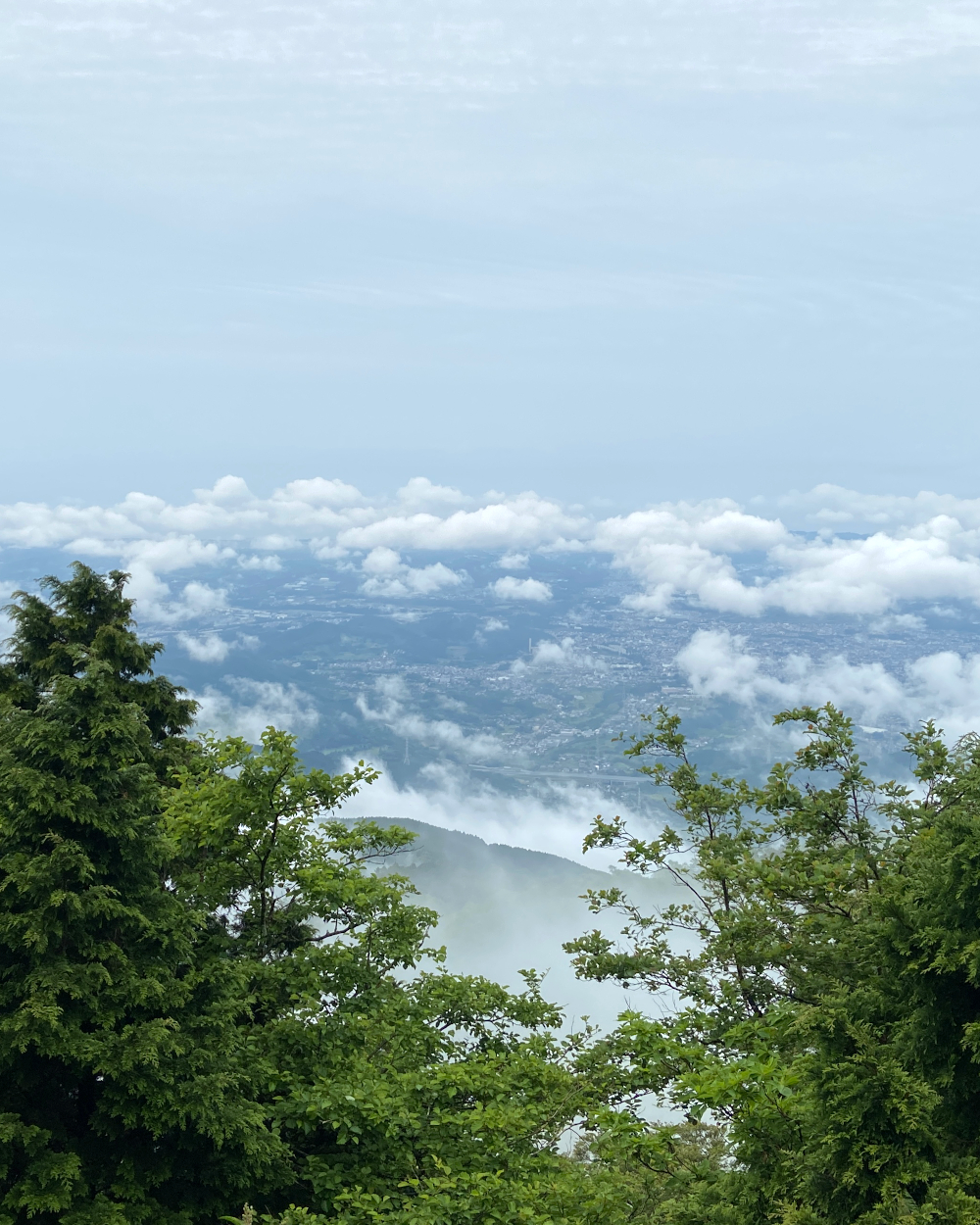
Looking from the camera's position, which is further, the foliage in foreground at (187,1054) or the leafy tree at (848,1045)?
the foliage in foreground at (187,1054)

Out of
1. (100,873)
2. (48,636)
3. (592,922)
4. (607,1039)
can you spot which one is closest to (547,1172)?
(607,1039)

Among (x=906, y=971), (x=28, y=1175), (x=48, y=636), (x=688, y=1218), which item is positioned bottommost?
(x=28, y=1175)

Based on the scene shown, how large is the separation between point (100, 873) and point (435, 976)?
862 cm

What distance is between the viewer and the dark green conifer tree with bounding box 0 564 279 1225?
8242mm

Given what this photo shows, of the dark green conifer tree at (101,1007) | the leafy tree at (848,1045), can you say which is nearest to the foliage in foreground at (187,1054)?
the dark green conifer tree at (101,1007)

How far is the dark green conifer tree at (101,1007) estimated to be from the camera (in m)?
8.24

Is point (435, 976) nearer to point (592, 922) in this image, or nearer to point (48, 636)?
point (48, 636)

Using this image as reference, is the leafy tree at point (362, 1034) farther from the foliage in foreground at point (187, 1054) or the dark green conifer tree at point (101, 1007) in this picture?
the dark green conifer tree at point (101, 1007)

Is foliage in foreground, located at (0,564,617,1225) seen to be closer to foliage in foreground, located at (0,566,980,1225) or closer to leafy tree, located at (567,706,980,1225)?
foliage in foreground, located at (0,566,980,1225)

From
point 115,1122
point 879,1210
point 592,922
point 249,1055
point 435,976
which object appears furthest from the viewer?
point 592,922

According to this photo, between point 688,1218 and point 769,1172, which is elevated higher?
point 769,1172

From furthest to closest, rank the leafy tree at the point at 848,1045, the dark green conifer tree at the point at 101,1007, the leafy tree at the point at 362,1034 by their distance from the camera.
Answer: the leafy tree at the point at 362,1034
the dark green conifer tree at the point at 101,1007
the leafy tree at the point at 848,1045

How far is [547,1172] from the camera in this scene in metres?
9.74

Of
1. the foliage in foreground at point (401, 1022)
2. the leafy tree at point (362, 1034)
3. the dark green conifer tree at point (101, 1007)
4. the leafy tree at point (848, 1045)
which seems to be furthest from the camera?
the leafy tree at point (362, 1034)
